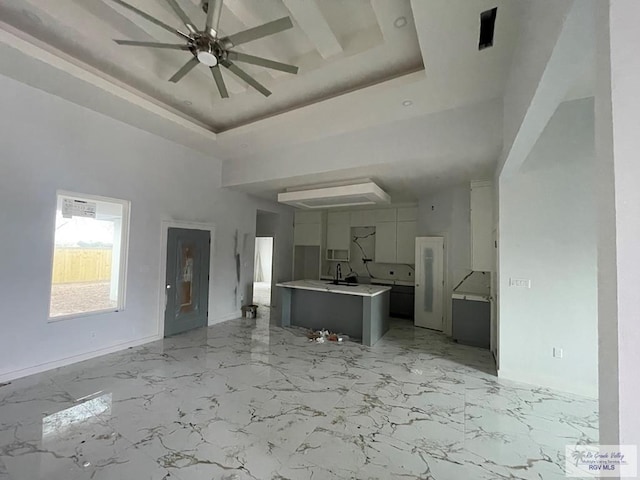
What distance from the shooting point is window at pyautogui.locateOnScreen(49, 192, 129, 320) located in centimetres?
342

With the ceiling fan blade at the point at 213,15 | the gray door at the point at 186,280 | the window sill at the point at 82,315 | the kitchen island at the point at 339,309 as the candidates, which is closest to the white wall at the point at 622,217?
the ceiling fan blade at the point at 213,15

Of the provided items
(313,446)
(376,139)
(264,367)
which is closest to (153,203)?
(264,367)

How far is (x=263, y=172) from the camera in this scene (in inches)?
191

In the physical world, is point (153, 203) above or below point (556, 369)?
above

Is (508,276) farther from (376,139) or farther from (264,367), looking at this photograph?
(264,367)

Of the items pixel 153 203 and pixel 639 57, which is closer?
pixel 639 57

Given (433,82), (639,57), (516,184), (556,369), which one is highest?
(433,82)

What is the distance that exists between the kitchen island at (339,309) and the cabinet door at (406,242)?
1536 mm

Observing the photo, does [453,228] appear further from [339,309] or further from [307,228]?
[307,228]

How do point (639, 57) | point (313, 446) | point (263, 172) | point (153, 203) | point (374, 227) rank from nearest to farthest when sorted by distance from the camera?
point (639, 57)
point (313, 446)
point (153, 203)
point (263, 172)
point (374, 227)

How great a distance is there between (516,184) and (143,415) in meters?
4.50

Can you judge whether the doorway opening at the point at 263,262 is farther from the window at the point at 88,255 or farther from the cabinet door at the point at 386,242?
the window at the point at 88,255

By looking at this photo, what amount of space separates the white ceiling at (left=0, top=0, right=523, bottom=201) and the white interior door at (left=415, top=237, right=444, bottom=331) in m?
1.32

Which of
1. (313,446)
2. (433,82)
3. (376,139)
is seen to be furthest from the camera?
(376,139)
